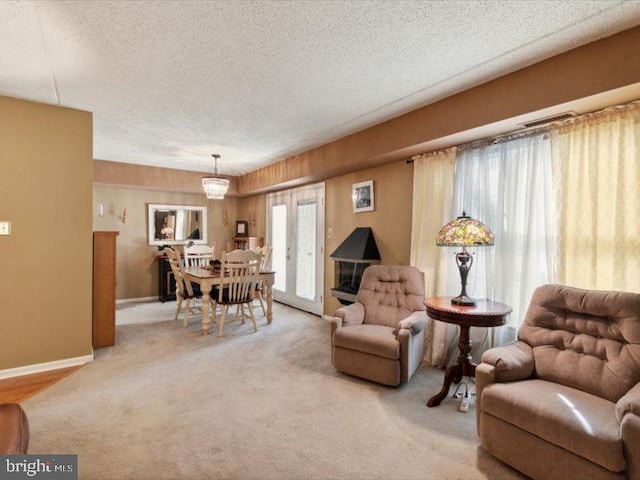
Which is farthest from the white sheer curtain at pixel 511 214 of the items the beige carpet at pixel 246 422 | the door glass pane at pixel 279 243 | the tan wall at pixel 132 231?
the tan wall at pixel 132 231

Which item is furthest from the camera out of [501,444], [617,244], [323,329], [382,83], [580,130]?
[323,329]

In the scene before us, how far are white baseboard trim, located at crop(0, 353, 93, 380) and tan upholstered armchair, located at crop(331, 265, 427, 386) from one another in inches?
99.5

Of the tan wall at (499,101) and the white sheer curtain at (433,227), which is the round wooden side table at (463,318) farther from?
the tan wall at (499,101)

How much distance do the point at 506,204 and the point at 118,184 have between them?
597 cm

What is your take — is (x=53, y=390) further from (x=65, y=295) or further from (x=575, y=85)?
(x=575, y=85)

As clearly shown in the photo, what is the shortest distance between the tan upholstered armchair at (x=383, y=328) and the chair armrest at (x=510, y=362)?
766 millimetres

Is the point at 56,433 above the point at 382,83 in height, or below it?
below

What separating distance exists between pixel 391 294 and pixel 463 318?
3.49 feet

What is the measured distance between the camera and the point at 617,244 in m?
2.24

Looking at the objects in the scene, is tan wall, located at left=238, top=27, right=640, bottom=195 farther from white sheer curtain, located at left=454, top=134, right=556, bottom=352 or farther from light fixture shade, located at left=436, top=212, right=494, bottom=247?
light fixture shade, located at left=436, top=212, right=494, bottom=247

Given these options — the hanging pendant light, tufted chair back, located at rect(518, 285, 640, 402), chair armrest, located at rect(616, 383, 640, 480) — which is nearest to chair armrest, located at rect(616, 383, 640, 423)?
chair armrest, located at rect(616, 383, 640, 480)

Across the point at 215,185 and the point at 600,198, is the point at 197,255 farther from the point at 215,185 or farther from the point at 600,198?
the point at 600,198

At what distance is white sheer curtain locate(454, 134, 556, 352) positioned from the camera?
106 inches

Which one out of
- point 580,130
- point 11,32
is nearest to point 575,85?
point 580,130
